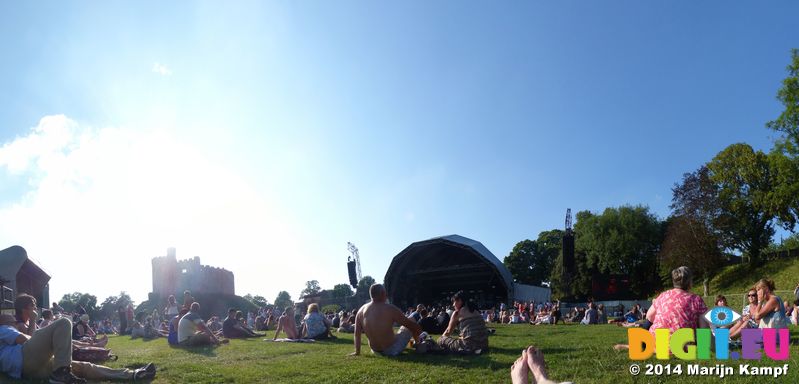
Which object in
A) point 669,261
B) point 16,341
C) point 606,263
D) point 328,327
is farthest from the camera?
point 606,263

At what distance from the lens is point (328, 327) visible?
1298 centimetres

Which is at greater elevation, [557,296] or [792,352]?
[792,352]

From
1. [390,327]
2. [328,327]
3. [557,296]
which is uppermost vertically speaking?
[390,327]

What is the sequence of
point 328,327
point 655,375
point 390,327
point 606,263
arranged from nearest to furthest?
point 655,375 < point 390,327 < point 328,327 < point 606,263

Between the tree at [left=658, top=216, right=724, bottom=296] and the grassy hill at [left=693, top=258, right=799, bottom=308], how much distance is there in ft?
3.20

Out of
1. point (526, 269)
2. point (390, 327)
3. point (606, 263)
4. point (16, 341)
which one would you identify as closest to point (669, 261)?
point (606, 263)

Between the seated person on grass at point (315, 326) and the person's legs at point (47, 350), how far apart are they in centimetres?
759

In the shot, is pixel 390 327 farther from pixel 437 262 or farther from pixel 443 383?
pixel 437 262

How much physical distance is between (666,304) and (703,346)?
530 millimetres

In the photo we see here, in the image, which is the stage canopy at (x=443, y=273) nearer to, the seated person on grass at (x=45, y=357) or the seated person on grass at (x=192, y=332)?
the seated person on grass at (x=192, y=332)

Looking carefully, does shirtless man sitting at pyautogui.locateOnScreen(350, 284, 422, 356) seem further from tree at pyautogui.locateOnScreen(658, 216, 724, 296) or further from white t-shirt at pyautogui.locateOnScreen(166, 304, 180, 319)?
tree at pyautogui.locateOnScreen(658, 216, 724, 296)

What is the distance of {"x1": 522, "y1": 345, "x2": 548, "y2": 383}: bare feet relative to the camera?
3.27 metres

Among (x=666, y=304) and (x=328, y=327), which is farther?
(x=328, y=327)

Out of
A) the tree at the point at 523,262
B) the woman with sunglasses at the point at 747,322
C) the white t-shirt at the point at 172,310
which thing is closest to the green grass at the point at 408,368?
the woman with sunglasses at the point at 747,322
